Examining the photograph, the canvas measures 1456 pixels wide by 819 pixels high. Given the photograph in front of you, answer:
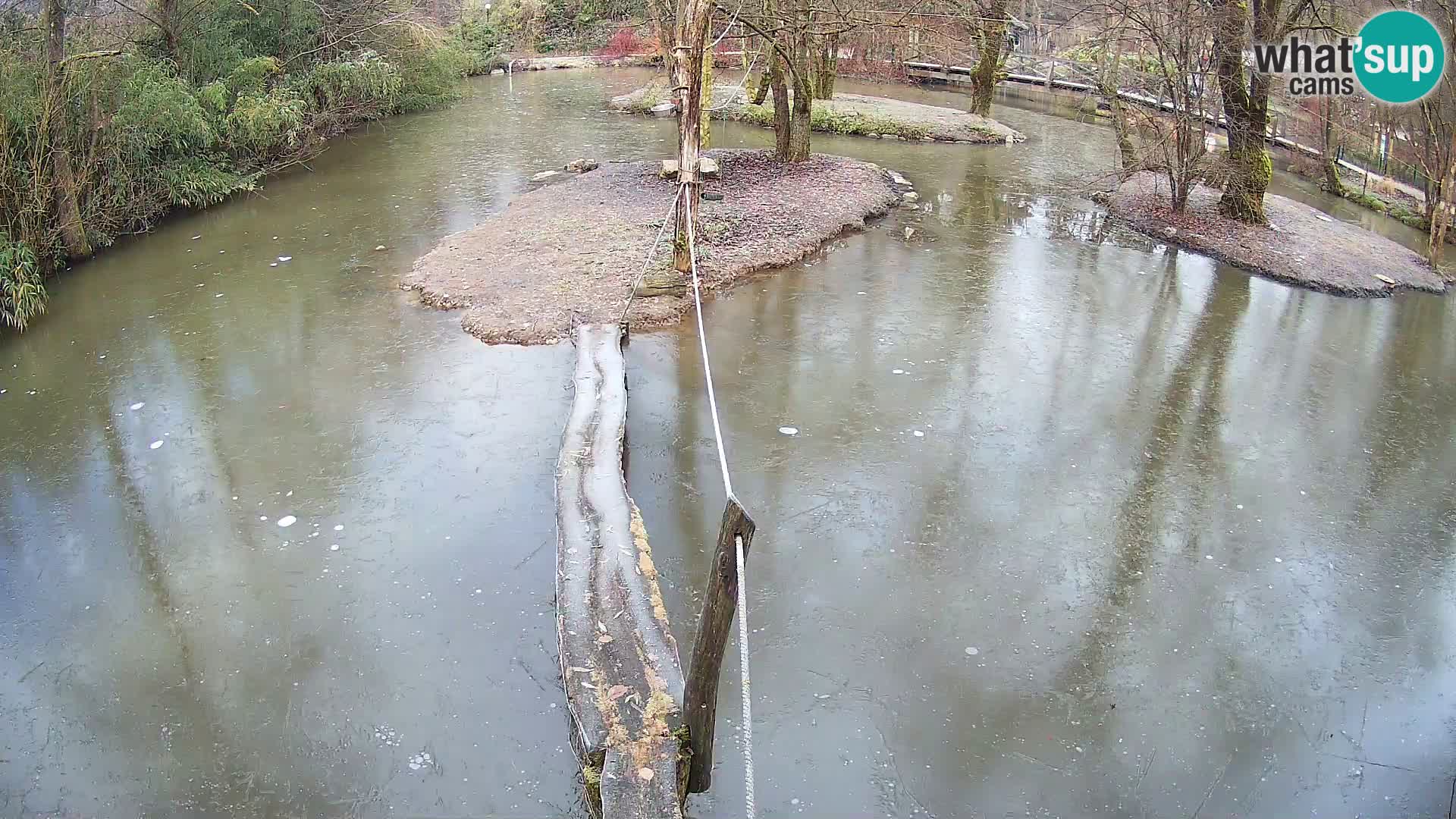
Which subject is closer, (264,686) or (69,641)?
(264,686)

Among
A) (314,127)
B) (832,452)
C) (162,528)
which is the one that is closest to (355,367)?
(162,528)

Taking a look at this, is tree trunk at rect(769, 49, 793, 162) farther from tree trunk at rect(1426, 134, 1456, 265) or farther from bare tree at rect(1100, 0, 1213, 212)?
tree trunk at rect(1426, 134, 1456, 265)

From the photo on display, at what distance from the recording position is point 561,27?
32469 mm

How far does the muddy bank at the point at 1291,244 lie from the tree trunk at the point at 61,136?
12784 millimetres

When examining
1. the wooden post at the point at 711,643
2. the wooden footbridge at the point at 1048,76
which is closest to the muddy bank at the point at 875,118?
the wooden footbridge at the point at 1048,76

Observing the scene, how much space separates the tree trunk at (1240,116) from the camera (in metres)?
11.2

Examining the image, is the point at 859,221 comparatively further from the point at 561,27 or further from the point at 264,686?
the point at 561,27

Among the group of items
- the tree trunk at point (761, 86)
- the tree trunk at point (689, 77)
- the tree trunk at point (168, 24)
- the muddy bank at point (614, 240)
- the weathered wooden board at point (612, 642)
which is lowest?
the weathered wooden board at point (612, 642)

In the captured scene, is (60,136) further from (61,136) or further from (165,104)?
(165,104)

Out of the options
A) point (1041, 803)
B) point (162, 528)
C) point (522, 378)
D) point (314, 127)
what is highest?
point (314, 127)

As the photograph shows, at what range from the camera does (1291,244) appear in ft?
38.5

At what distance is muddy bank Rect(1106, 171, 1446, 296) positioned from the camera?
10.9 m

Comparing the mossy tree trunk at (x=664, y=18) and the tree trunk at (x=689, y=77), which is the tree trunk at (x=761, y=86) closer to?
the mossy tree trunk at (x=664, y=18)

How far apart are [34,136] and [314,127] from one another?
7.41 meters
